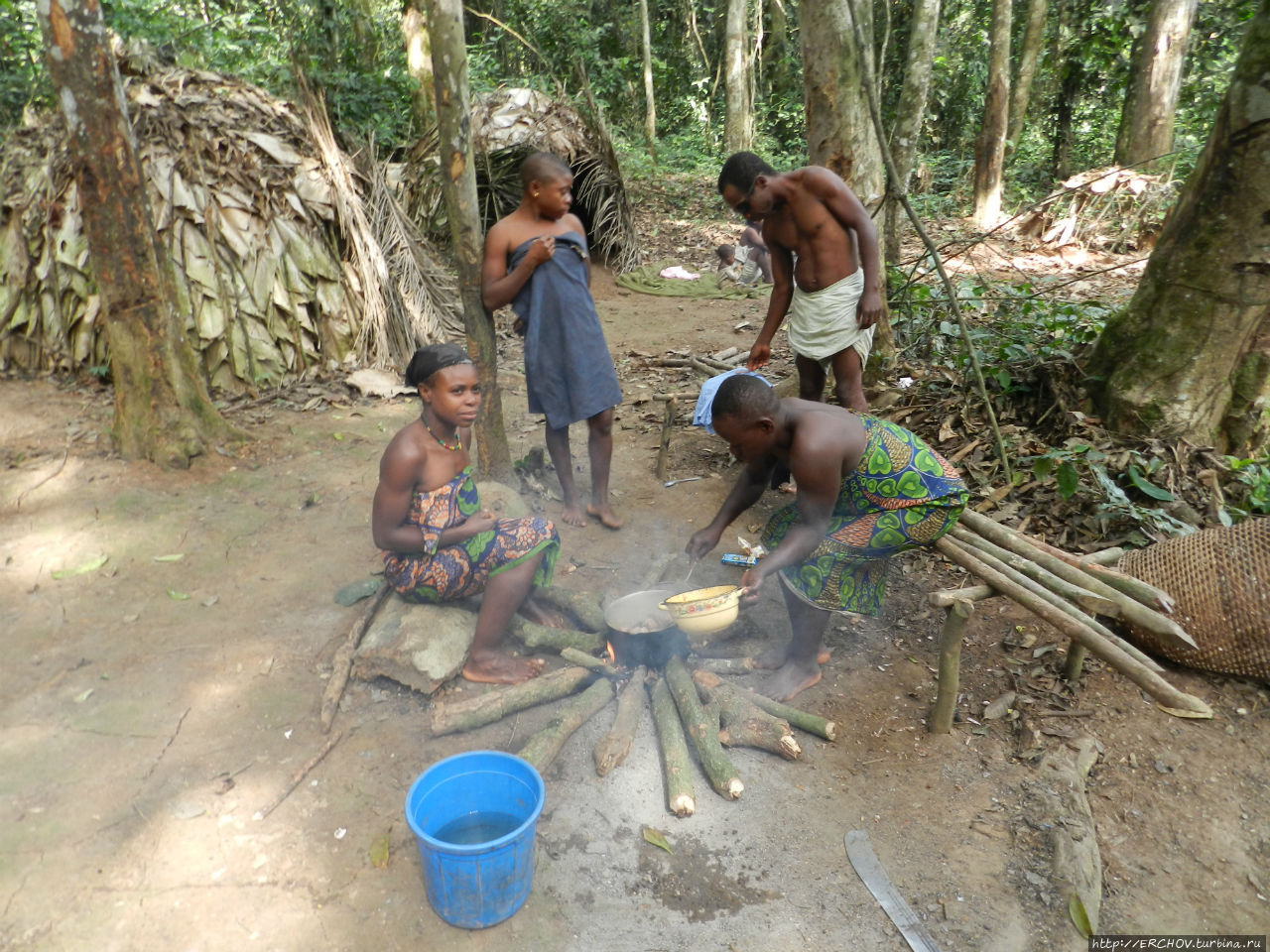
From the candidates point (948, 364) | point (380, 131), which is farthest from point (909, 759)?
point (380, 131)

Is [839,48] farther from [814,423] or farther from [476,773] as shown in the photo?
[476,773]

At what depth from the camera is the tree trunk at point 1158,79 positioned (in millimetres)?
8547

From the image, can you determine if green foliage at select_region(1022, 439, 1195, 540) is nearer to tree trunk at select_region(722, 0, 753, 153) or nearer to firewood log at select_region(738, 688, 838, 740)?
firewood log at select_region(738, 688, 838, 740)

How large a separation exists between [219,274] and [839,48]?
13.5ft

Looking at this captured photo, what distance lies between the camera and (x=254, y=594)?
3201 millimetres

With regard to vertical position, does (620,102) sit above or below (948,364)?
above

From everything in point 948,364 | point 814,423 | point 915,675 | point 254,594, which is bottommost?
point 915,675

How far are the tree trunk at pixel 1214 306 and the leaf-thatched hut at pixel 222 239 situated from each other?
4753 millimetres

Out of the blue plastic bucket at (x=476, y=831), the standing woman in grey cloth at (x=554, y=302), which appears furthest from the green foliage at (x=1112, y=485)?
the blue plastic bucket at (x=476, y=831)

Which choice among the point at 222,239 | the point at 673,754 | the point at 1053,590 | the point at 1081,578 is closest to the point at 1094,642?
the point at 1053,590

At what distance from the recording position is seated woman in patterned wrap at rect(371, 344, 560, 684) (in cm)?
249

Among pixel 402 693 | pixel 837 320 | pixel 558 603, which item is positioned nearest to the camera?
pixel 402 693

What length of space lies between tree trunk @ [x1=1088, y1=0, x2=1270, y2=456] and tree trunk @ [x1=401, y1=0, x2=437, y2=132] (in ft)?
23.6

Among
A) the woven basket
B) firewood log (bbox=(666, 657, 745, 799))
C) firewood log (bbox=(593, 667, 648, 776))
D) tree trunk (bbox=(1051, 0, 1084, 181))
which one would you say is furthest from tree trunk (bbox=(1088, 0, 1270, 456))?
tree trunk (bbox=(1051, 0, 1084, 181))
